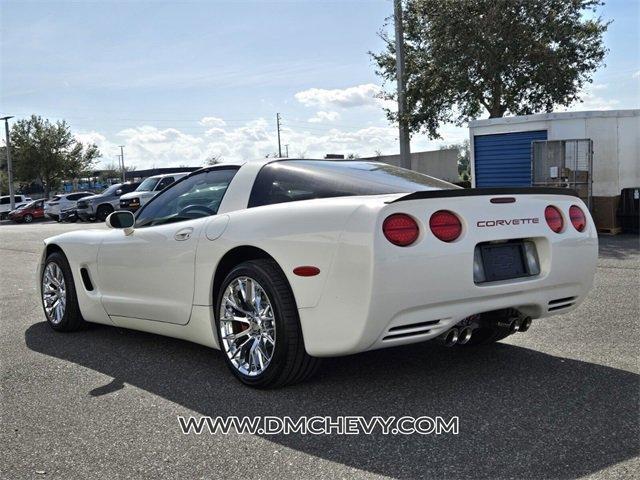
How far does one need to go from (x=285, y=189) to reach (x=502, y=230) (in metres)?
1.29

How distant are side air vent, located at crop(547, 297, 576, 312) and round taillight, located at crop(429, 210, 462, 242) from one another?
34.9 inches

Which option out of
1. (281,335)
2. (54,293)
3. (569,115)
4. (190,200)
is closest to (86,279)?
(54,293)

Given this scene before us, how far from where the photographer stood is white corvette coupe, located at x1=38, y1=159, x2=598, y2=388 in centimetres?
321

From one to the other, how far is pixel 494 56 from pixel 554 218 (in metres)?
17.2

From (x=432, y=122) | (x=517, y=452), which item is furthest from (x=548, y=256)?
(x=432, y=122)

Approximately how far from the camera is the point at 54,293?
220 inches

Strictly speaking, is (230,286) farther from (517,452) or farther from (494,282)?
(517,452)

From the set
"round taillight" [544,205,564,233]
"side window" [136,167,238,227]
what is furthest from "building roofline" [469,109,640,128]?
"side window" [136,167,238,227]

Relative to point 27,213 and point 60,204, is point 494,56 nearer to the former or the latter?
point 60,204

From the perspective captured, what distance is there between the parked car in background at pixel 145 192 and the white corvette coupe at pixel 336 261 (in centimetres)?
1946

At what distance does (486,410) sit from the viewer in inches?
129

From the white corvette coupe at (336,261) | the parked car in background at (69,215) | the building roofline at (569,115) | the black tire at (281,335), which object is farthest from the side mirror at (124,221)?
the parked car in background at (69,215)

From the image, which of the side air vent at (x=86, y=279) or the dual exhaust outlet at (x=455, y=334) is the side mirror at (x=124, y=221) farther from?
the dual exhaust outlet at (x=455, y=334)

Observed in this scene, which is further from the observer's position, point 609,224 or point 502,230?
point 609,224
